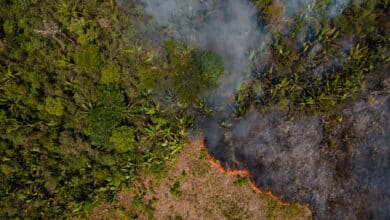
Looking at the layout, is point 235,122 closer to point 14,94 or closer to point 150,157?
point 150,157

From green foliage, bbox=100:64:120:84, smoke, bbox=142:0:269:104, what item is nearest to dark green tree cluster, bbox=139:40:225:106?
smoke, bbox=142:0:269:104

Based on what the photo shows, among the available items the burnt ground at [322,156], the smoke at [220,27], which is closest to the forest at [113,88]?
the smoke at [220,27]

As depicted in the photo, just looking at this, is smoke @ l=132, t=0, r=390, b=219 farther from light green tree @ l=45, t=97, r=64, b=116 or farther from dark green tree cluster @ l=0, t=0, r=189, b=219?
light green tree @ l=45, t=97, r=64, b=116

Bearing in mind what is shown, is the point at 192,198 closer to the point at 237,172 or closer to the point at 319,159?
the point at 237,172

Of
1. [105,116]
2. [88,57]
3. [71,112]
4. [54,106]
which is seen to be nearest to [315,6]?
[88,57]

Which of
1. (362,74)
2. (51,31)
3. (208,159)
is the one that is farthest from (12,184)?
(362,74)

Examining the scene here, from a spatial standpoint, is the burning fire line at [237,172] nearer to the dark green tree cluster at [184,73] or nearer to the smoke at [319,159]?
the smoke at [319,159]
